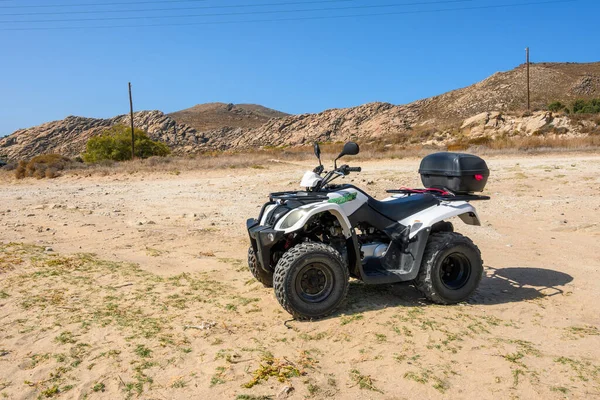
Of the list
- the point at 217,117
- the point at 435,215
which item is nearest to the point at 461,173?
the point at 435,215

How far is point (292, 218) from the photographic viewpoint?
5.04 meters

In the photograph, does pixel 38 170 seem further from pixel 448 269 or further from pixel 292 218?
pixel 448 269

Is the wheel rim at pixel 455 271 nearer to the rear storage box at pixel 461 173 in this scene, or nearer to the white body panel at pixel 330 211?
the rear storage box at pixel 461 173

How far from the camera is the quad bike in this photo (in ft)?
16.2

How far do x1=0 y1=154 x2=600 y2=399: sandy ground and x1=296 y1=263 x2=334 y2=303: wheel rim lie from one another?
26 centimetres

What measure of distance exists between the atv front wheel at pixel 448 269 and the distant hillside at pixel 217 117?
89476 millimetres

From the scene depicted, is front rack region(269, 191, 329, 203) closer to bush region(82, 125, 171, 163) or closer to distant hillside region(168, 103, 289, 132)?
bush region(82, 125, 171, 163)

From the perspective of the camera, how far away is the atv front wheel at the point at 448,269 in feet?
17.7

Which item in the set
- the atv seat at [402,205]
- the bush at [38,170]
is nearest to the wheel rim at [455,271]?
the atv seat at [402,205]

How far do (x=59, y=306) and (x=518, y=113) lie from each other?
43.5 m

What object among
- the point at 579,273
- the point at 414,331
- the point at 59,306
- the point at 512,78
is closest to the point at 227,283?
the point at 59,306

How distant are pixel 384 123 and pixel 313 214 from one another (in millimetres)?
64759

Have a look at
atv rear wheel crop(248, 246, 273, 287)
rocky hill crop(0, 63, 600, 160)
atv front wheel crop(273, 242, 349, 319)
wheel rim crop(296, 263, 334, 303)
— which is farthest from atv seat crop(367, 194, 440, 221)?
rocky hill crop(0, 63, 600, 160)

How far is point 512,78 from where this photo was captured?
7206 centimetres
